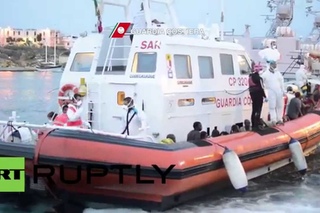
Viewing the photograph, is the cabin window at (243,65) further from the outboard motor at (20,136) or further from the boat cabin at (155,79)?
the outboard motor at (20,136)

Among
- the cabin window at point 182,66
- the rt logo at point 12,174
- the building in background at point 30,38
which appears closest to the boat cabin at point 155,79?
the cabin window at point 182,66

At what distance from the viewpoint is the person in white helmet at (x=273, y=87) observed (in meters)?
10.7

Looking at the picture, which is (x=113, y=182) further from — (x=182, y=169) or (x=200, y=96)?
(x=200, y=96)

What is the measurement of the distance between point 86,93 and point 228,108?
284 cm

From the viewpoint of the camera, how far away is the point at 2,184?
8.20 m

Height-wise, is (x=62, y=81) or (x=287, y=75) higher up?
(x=287, y=75)

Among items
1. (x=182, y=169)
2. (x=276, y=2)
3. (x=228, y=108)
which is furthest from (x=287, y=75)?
(x=182, y=169)

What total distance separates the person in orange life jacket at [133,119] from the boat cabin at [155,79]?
42 centimetres

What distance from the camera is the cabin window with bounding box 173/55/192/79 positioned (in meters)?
9.36

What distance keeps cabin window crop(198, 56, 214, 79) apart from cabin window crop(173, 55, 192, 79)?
33 cm

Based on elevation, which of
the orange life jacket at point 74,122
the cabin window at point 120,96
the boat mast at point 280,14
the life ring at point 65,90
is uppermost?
the boat mast at point 280,14

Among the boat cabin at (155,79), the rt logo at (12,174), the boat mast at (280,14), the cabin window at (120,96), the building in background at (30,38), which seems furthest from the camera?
the building in background at (30,38)

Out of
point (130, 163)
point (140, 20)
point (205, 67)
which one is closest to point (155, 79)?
point (205, 67)

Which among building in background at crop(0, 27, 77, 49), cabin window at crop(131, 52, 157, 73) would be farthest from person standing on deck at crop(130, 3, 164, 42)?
building in background at crop(0, 27, 77, 49)
